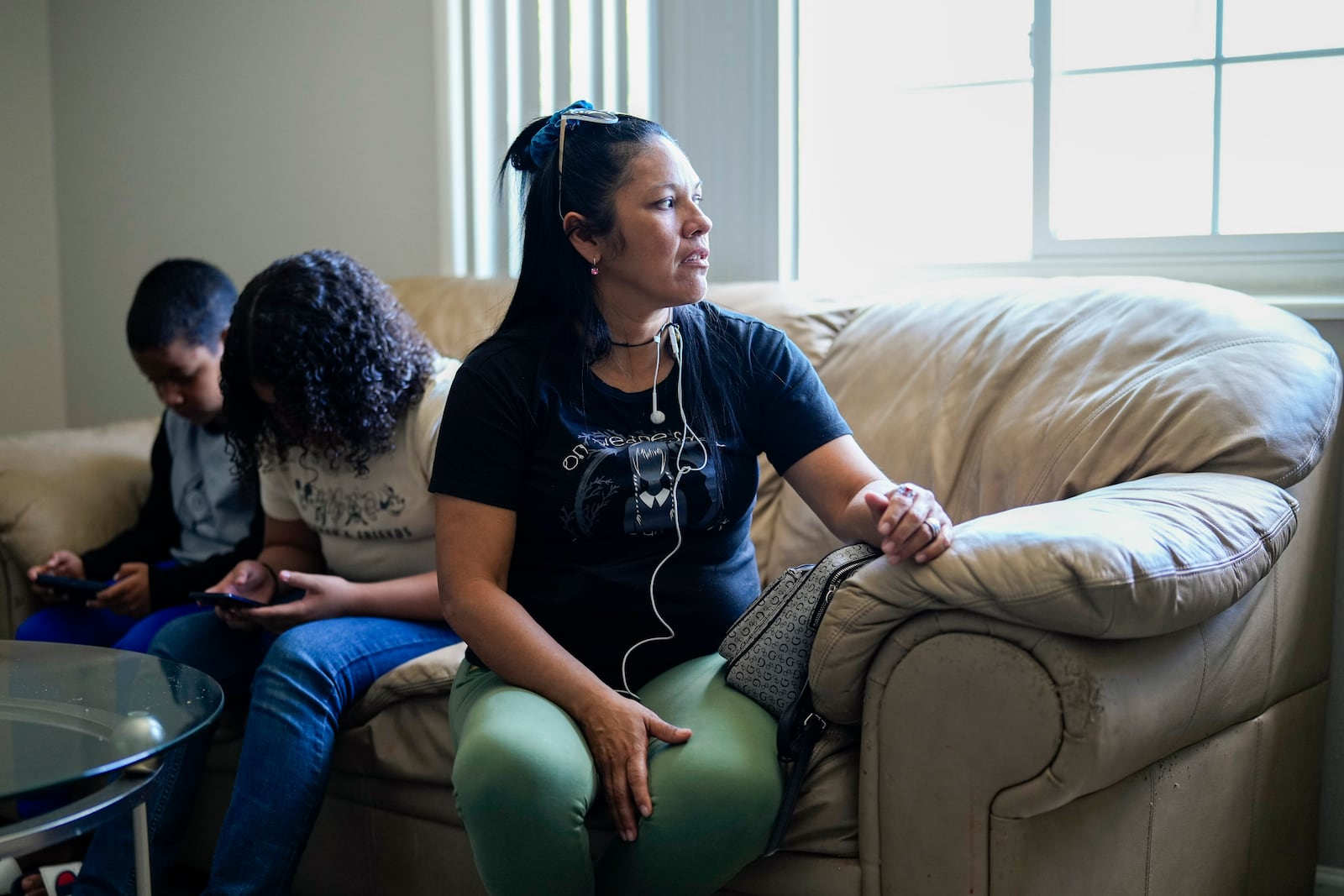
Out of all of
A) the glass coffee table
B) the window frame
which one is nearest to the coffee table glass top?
the glass coffee table

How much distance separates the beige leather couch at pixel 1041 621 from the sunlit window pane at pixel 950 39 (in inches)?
24.5

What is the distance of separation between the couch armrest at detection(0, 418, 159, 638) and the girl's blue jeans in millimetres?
516

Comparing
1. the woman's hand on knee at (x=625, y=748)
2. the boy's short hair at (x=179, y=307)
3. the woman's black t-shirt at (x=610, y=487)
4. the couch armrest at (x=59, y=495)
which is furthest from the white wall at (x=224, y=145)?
the woman's hand on knee at (x=625, y=748)

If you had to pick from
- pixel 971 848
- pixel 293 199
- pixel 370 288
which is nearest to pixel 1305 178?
pixel 971 848

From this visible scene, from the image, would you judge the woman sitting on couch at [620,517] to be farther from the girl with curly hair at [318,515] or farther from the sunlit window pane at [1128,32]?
the sunlit window pane at [1128,32]

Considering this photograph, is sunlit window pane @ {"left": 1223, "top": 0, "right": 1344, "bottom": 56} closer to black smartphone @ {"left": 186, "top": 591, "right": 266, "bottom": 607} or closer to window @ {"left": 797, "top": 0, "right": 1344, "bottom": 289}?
window @ {"left": 797, "top": 0, "right": 1344, "bottom": 289}

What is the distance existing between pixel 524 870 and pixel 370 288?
1.00 m

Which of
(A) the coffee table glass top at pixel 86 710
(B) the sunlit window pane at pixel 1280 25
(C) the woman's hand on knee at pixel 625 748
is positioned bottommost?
(C) the woman's hand on knee at pixel 625 748

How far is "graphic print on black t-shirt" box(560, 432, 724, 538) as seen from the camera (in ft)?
4.75

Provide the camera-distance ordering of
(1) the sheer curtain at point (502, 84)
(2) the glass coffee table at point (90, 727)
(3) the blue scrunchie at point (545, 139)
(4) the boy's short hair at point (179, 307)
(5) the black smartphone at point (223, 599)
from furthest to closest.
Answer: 1. (1) the sheer curtain at point (502, 84)
2. (4) the boy's short hair at point (179, 307)
3. (5) the black smartphone at point (223, 599)
4. (3) the blue scrunchie at point (545, 139)
5. (2) the glass coffee table at point (90, 727)

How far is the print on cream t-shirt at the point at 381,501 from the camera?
1809mm

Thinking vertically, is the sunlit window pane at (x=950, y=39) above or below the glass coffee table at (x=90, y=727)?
above

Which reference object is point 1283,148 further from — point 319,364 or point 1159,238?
point 319,364

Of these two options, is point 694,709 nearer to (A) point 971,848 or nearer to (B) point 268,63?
(A) point 971,848
